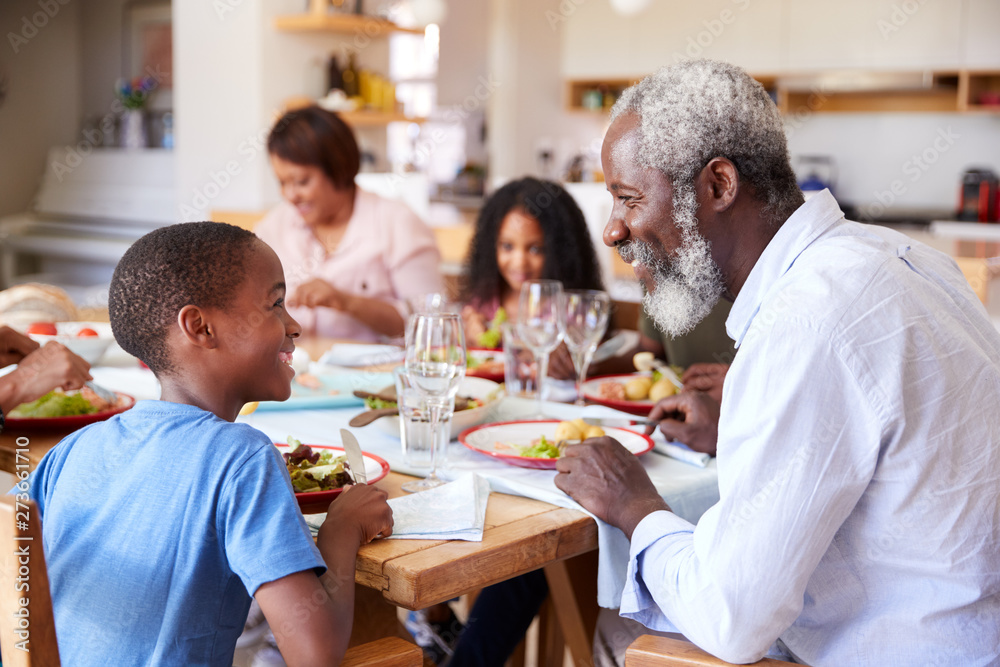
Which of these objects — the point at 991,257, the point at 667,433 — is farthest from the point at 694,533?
the point at 991,257

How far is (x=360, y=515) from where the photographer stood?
43.3 inches

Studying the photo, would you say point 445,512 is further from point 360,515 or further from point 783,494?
point 783,494

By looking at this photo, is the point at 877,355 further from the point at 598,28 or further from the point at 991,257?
the point at 598,28

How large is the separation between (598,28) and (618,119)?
630 centimetres

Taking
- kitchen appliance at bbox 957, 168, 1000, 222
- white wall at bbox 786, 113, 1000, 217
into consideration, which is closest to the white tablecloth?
kitchen appliance at bbox 957, 168, 1000, 222

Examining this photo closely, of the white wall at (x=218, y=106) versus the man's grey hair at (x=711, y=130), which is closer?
the man's grey hair at (x=711, y=130)

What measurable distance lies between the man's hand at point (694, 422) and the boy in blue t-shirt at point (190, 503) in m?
0.61

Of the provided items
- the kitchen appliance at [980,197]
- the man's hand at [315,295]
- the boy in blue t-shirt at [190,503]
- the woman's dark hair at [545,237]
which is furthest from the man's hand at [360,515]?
the kitchen appliance at [980,197]

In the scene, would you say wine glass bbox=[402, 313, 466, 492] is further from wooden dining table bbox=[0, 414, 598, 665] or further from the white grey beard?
the white grey beard

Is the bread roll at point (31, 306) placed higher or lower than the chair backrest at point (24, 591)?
higher

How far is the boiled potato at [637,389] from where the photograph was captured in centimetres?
185

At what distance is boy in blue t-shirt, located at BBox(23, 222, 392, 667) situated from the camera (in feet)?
3.12

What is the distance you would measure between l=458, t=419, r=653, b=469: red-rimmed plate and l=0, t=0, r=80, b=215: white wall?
239 inches

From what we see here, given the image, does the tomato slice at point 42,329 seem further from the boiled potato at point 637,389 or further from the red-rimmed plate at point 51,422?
the boiled potato at point 637,389
